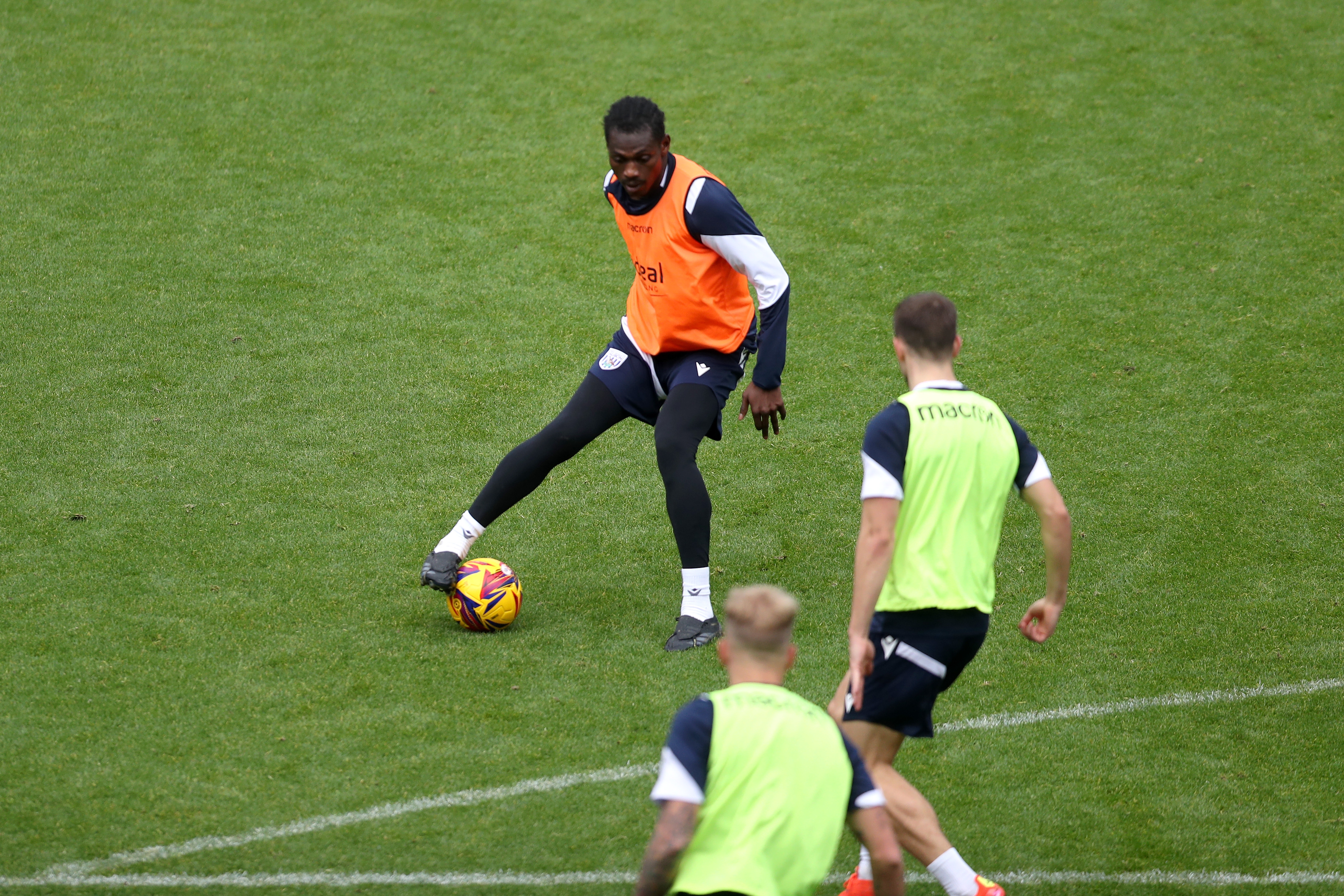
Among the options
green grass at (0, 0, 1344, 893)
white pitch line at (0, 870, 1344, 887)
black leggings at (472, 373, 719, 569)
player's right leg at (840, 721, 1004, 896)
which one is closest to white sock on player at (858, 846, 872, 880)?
player's right leg at (840, 721, 1004, 896)

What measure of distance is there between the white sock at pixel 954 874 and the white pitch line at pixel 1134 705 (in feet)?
4.58

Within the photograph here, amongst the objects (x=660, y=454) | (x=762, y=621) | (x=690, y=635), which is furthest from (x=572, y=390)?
(x=762, y=621)

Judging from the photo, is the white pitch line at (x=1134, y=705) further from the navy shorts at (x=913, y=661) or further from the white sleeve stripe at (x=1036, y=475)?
the white sleeve stripe at (x=1036, y=475)

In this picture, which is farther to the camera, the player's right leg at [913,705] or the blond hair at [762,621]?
the player's right leg at [913,705]

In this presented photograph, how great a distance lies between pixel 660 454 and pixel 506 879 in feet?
7.17

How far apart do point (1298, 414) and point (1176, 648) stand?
298 cm

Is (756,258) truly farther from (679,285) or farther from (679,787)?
(679,787)

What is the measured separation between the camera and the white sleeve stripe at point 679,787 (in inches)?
119

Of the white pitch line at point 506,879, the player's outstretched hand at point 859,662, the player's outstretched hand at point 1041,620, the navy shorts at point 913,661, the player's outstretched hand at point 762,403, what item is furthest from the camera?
the player's outstretched hand at point 762,403

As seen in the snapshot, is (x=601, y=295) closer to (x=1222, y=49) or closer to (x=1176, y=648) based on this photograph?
(x=1176, y=648)

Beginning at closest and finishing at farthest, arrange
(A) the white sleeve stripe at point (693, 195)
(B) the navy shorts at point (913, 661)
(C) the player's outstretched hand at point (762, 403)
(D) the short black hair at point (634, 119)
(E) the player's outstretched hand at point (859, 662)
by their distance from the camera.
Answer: (E) the player's outstretched hand at point (859, 662), (B) the navy shorts at point (913, 661), (D) the short black hair at point (634, 119), (A) the white sleeve stripe at point (693, 195), (C) the player's outstretched hand at point (762, 403)

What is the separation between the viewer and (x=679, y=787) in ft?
9.91

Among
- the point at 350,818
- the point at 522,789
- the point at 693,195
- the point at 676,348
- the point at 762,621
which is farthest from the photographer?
the point at 676,348

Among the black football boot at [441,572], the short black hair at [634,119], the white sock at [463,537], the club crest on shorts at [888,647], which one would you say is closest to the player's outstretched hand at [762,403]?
the short black hair at [634,119]
